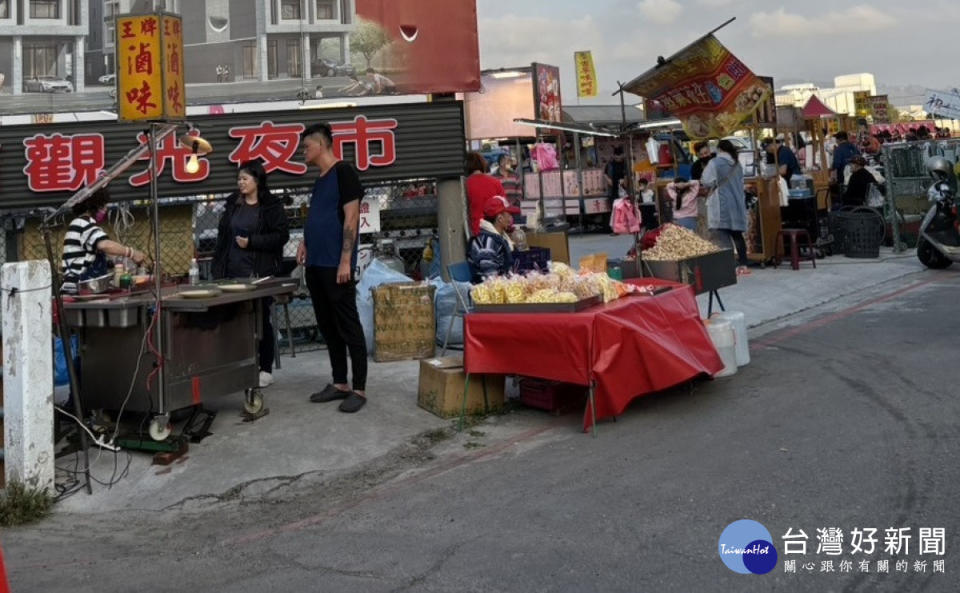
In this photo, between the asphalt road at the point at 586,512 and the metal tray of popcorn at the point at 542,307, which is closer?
the asphalt road at the point at 586,512

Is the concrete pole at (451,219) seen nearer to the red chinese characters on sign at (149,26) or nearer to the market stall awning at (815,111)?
the red chinese characters on sign at (149,26)

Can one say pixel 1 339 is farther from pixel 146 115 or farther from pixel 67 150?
pixel 67 150

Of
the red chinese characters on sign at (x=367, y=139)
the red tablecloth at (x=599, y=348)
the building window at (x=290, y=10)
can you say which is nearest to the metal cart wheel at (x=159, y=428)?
the red tablecloth at (x=599, y=348)

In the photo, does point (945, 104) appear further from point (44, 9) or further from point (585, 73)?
point (585, 73)

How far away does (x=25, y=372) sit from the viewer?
5562 mm

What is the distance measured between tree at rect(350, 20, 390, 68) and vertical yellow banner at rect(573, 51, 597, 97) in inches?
1241

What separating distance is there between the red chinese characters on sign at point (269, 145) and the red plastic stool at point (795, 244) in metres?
7.74

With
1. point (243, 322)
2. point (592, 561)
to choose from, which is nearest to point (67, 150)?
point (243, 322)

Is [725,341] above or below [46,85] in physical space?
below

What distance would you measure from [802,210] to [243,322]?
10869 millimetres

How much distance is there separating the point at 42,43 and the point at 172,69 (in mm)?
4364

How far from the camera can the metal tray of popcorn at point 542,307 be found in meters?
6.53

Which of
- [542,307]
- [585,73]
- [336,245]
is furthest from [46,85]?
[585,73]

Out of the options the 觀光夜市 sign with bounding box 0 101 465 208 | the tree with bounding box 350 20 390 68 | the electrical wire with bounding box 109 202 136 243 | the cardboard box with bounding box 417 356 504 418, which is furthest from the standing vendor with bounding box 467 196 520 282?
the electrical wire with bounding box 109 202 136 243
